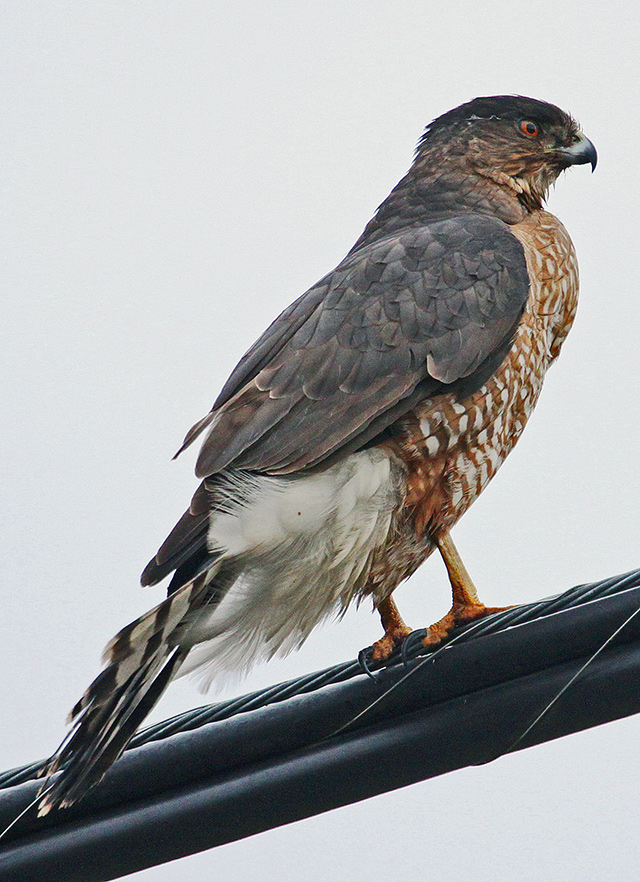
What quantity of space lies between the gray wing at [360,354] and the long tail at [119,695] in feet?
0.64

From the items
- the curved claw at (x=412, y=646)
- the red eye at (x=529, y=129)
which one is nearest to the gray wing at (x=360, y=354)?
the curved claw at (x=412, y=646)

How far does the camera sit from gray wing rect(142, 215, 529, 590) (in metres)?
3.22

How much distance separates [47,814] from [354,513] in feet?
3.84

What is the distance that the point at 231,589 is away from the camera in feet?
10.5

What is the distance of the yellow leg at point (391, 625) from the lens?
11.7 ft

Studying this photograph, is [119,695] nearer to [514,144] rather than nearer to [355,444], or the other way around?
[355,444]

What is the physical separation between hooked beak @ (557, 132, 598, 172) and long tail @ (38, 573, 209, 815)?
231 cm

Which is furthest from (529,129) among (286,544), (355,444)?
(286,544)

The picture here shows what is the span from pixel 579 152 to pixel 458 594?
1859 mm

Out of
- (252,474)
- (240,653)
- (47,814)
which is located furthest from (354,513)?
(47,814)

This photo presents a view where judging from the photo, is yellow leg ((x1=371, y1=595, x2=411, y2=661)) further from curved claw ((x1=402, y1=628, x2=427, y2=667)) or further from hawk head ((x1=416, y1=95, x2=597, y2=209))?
hawk head ((x1=416, y1=95, x2=597, y2=209))

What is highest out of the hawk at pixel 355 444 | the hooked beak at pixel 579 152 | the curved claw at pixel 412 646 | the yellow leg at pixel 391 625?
the hooked beak at pixel 579 152

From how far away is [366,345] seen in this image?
341 cm

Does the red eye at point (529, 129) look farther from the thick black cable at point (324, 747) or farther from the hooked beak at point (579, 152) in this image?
the thick black cable at point (324, 747)
